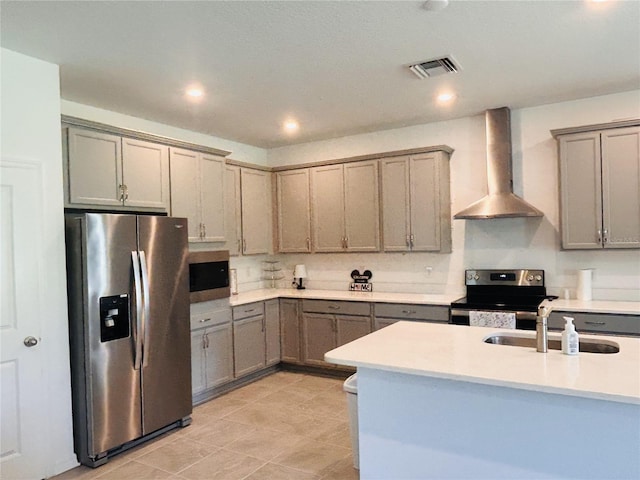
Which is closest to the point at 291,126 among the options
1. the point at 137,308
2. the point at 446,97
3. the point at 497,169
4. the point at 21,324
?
the point at 446,97

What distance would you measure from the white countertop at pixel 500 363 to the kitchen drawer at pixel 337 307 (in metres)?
1.99

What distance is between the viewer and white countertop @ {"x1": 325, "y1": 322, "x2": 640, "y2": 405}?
183 cm

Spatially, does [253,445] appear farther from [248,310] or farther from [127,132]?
[127,132]

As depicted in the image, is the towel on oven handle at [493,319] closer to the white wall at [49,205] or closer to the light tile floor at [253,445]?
the light tile floor at [253,445]

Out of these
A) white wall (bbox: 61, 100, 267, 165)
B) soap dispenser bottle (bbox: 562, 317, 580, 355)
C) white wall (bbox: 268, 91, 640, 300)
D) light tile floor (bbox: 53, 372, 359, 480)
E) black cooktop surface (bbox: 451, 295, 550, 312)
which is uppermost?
white wall (bbox: 61, 100, 267, 165)

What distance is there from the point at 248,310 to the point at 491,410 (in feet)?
10.5

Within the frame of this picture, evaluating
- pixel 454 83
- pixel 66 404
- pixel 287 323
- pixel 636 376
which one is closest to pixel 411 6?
pixel 454 83

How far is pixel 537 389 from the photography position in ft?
6.06

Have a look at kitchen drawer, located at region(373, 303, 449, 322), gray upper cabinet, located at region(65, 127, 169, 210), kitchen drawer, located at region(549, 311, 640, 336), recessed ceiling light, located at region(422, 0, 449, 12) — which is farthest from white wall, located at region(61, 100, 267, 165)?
kitchen drawer, located at region(549, 311, 640, 336)

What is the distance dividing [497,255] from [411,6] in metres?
2.95

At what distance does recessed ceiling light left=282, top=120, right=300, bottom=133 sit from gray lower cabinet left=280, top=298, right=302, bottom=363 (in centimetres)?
195

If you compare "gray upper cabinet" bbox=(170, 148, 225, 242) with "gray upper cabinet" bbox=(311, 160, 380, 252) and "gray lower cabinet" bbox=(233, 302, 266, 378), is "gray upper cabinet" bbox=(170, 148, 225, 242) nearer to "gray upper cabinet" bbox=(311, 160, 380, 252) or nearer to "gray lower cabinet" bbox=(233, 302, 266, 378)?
"gray lower cabinet" bbox=(233, 302, 266, 378)

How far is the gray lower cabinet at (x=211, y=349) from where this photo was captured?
4262 mm

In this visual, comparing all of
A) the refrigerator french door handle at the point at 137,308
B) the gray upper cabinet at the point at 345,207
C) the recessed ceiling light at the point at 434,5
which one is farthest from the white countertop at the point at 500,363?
the gray upper cabinet at the point at 345,207
